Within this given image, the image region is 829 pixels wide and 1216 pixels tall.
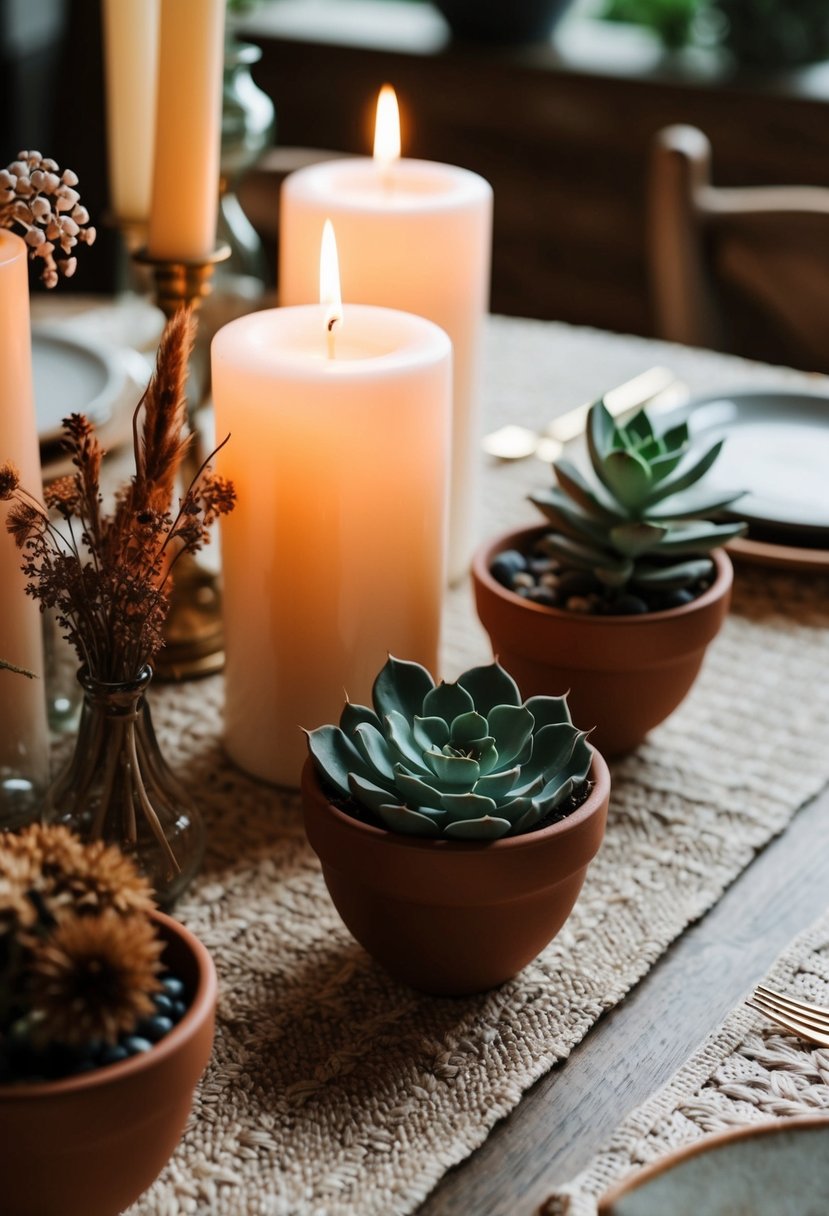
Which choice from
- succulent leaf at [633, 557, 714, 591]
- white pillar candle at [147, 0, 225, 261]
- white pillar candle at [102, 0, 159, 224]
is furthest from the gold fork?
white pillar candle at [102, 0, 159, 224]

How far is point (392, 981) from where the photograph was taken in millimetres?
626

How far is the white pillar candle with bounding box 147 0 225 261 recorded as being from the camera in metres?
0.77

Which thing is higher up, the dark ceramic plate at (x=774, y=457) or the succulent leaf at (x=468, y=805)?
the succulent leaf at (x=468, y=805)

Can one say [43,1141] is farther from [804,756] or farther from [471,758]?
[804,756]

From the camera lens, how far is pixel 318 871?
71 cm

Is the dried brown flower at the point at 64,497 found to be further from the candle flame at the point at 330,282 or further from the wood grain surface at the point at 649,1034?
the wood grain surface at the point at 649,1034

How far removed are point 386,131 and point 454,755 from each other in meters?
0.51

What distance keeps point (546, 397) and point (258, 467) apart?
23.1 inches

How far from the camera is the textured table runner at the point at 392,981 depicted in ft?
1.75

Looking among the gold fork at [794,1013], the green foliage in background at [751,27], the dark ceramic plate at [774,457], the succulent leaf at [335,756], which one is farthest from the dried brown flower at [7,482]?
the green foliage in background at [751,27]

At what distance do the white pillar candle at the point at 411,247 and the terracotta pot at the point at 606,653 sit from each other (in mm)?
189

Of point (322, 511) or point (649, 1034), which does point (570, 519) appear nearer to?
point (322, 511)

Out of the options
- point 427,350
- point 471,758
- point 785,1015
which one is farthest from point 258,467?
point 785,1015

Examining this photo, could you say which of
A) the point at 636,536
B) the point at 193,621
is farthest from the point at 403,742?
the point at 193,621
